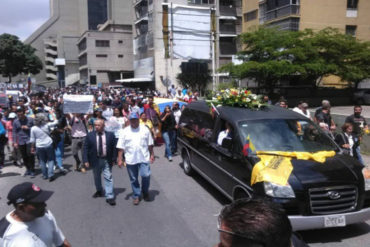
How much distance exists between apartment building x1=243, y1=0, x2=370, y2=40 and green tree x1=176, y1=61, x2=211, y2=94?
9.55 metres

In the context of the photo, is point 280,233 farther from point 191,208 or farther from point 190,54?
point 190,54

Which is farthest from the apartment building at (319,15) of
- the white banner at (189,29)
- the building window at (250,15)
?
the white banner at (189,29)

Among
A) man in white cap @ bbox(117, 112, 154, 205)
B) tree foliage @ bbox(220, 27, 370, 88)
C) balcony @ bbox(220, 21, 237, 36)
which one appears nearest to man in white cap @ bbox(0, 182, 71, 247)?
man in white cap @ bbox(117, 112, 154, 205)

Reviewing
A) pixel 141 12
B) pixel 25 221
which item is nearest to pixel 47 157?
pixel 25 221

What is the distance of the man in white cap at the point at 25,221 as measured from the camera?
2439 mm

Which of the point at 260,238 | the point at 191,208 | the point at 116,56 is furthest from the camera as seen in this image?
the point at 116,56

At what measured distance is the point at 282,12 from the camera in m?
31.3

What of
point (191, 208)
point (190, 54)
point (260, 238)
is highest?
point (190, 54)

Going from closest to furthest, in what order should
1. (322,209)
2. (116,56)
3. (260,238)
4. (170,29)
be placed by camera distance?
(260,238) < (322,209) < (170,29) < (116,56)

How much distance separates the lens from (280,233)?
1.36 metres

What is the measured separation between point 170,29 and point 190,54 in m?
3.29

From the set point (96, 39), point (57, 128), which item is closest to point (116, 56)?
point (96, 39)

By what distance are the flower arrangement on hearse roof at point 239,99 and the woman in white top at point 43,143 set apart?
3.96 meters

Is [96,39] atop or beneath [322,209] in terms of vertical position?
atop
